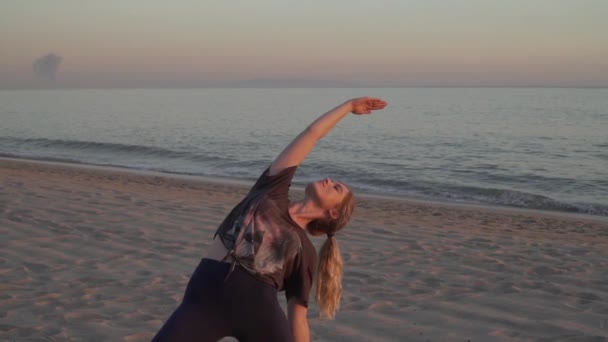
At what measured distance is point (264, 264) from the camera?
287cm

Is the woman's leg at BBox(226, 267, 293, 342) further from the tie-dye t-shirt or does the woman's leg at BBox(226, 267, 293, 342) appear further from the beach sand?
the beach sand

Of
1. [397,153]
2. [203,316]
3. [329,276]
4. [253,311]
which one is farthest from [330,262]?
[397,153]

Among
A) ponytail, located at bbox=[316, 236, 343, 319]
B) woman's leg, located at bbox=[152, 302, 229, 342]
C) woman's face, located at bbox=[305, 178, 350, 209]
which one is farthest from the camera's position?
ponytail, located at bbox=[316, 236, 343, 319]

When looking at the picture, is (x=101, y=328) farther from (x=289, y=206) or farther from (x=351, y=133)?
(x=351, y=133)

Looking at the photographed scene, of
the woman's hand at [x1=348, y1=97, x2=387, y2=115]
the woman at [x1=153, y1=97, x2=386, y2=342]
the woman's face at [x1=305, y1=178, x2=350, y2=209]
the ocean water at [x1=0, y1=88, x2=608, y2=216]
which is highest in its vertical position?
the woman's hand at [x1=348, y1=97, x2=387, y2=115]

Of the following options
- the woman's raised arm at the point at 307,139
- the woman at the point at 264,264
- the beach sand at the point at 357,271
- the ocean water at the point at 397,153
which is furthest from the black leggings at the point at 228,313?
the ocean water at the point at 397,153

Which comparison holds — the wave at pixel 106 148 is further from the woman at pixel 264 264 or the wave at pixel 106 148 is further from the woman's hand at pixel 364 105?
the woman at pixel 264 264

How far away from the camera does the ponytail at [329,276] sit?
3.16m

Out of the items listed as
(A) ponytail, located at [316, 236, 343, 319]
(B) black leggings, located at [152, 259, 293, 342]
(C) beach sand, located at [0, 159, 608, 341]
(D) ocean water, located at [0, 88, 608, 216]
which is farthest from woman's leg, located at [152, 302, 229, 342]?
(D) ocean water, located at [0, 88, 608, 216]

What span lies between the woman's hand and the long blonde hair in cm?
47

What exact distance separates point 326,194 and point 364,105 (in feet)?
1.93

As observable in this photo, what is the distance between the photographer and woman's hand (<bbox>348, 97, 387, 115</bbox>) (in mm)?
3285

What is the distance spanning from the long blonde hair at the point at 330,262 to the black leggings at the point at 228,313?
16.0 inches

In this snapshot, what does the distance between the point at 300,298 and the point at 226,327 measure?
1.23ft
